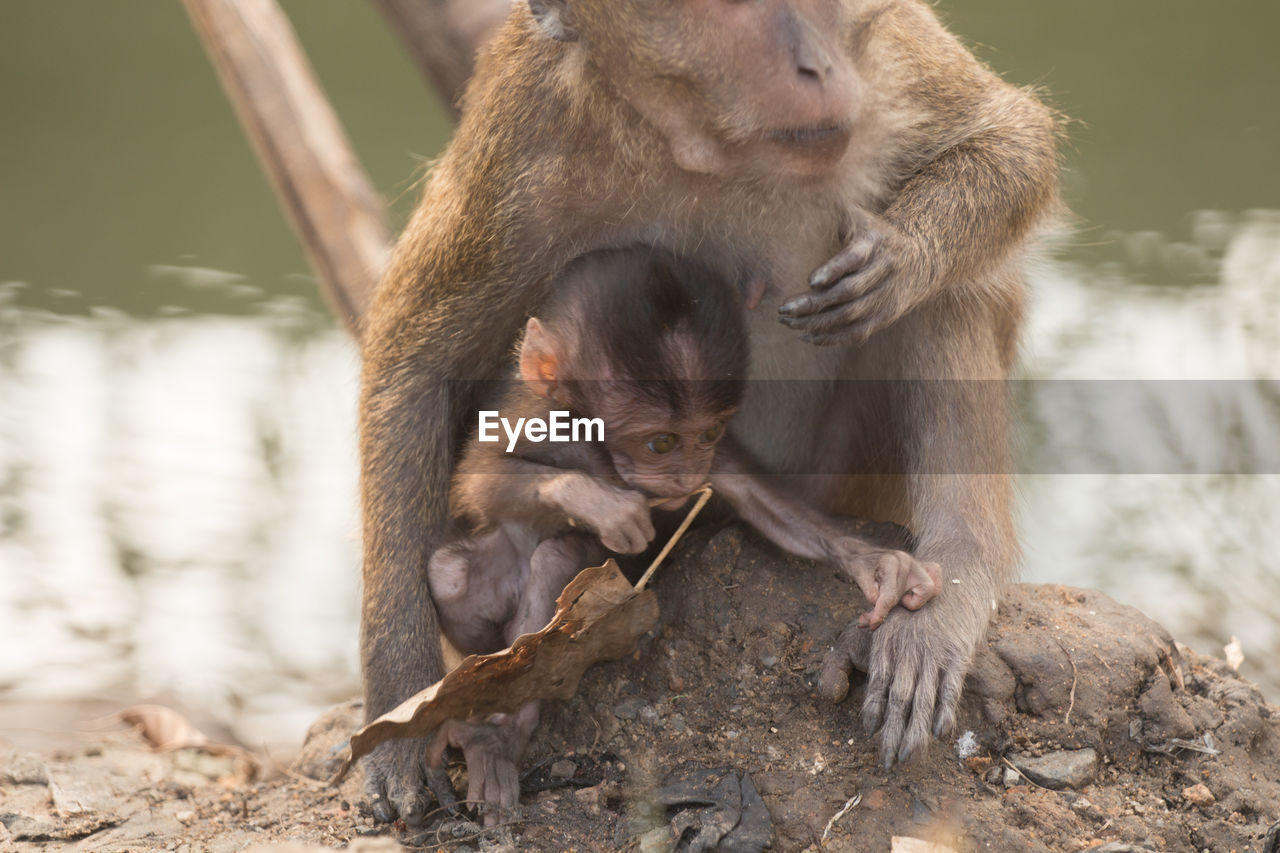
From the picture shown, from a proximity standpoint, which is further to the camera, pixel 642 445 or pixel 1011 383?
pixel 1011 383

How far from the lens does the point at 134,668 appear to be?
5.36 meters

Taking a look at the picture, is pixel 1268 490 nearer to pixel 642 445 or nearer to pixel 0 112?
pixel 642 445

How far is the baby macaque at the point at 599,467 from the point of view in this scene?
298 centimetres

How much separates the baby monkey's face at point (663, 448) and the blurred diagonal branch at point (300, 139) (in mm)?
2522

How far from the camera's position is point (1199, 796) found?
2.87 metres

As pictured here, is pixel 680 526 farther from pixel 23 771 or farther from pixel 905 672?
pixel 23 771

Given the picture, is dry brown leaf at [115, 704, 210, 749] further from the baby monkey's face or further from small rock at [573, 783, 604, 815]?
the baby monkey's face

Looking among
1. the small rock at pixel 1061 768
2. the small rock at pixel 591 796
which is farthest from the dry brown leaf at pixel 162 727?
the small rock at pixel 1061 768

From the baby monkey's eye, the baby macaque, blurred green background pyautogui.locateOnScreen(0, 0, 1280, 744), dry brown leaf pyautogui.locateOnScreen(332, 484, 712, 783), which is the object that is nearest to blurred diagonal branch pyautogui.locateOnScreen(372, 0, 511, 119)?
blurred green background pyautogui.locateOnScreen(0, 0, 1280, 744)

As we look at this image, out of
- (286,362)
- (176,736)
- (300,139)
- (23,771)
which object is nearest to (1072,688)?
(23,771)

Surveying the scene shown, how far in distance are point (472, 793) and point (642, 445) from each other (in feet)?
2.85

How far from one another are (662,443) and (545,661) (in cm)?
56

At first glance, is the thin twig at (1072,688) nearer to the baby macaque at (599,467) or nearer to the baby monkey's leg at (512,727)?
the baby macaque at (599,467)

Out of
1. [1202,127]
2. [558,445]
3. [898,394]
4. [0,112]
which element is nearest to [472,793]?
[558,445]
